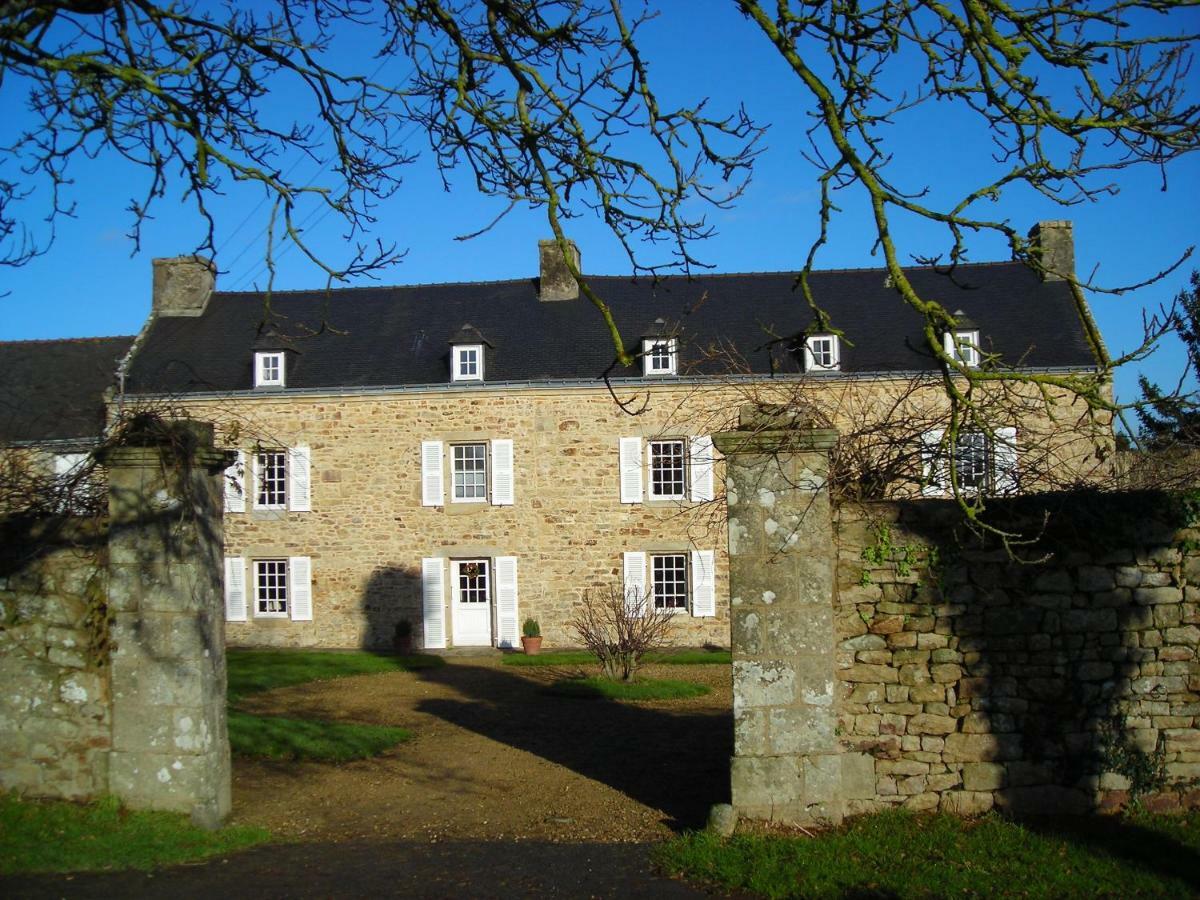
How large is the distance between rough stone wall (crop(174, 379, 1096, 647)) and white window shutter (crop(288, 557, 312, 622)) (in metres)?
0.15

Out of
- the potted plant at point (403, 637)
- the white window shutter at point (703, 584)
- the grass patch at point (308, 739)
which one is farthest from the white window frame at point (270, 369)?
the grass patch at point (308, 739)

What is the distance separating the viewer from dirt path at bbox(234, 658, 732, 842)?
7434mm

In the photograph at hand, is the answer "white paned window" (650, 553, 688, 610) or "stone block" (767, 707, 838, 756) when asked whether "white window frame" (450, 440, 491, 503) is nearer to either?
"white paned window" (650, 553, 688, 610)

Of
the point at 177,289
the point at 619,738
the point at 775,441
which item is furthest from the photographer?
the point at 177,289

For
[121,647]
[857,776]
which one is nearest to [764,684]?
[857,776]

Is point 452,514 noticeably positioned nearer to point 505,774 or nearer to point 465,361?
point 465,361

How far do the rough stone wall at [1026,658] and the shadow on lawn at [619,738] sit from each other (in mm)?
1630

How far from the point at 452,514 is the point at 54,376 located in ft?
36.1

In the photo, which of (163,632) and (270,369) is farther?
(270,369)

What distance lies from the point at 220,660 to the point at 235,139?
3465 mm

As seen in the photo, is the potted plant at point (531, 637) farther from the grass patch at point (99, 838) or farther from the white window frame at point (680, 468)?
the grass patch at point (99, 838)

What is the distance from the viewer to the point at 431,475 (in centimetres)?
2167

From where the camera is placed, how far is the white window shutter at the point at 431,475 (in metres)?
21.6

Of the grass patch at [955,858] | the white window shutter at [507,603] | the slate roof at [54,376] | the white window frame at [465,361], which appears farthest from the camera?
the slate roof at [54,376]
